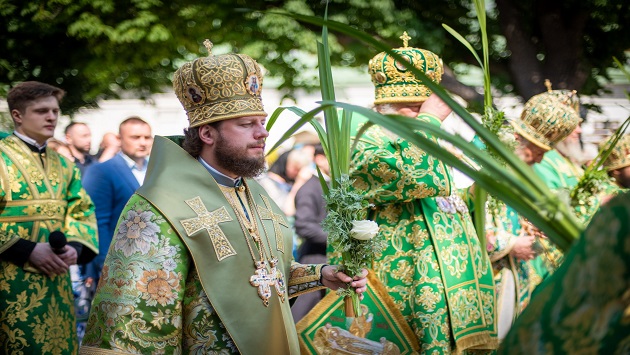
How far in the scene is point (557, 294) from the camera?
1861 mm

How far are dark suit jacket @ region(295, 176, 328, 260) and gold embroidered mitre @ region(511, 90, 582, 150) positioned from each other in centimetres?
204

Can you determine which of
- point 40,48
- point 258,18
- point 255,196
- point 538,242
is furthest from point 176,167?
point 40,48

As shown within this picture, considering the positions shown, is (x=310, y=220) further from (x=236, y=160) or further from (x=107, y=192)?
(x=236, y=160)

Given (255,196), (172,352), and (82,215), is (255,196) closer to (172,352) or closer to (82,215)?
(172,352)

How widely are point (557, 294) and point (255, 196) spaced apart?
2.90m

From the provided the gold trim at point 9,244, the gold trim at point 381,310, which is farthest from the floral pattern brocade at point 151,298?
Result: the gold trim at point 9,244

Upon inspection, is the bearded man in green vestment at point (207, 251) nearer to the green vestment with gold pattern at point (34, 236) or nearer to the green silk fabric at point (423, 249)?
the green silk fabric at point (423, 249)

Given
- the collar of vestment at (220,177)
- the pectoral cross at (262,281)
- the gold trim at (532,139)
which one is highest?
the gold trim at (532,139)

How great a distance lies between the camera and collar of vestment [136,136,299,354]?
4.09 metres

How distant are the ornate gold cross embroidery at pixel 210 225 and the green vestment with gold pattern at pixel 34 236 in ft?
7.36

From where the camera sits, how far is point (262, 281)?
166 inches

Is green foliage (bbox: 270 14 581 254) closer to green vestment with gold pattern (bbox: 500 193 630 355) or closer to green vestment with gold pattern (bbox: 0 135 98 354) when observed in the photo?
green vestment with gold pattern (bbox: 500 193 630 355)

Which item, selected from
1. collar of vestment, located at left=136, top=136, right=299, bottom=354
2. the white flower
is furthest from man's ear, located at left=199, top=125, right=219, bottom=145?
the white flower

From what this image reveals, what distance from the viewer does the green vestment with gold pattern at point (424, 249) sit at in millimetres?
5668
